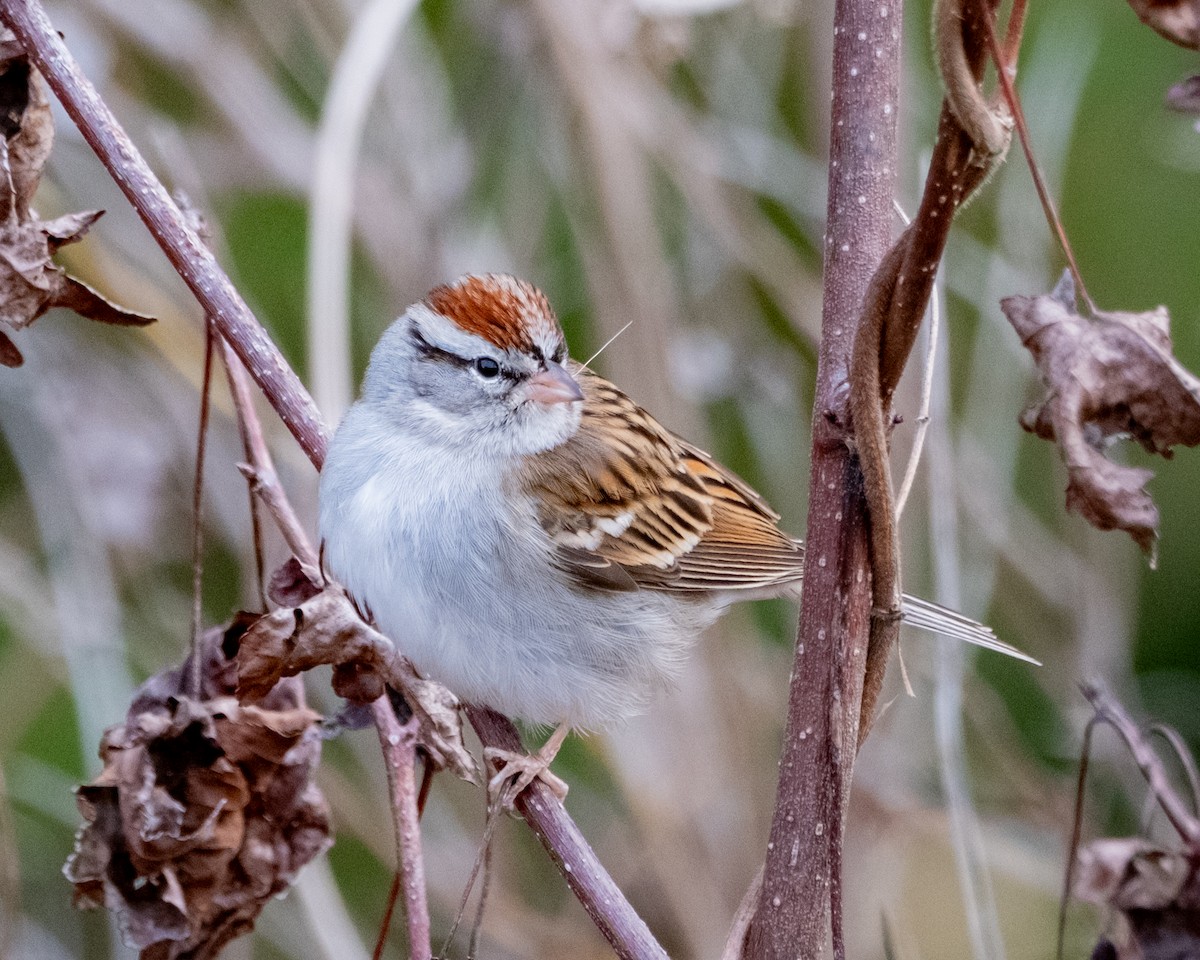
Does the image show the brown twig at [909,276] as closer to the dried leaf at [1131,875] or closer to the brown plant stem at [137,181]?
the dried leaf at [1131,875]

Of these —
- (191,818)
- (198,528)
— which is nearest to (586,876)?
(191,818)

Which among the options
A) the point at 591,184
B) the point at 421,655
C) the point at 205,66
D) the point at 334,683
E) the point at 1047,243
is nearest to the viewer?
the point at 334,683

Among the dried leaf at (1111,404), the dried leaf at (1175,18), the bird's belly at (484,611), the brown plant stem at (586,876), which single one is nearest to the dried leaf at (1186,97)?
the dried leaf at (1175,18)

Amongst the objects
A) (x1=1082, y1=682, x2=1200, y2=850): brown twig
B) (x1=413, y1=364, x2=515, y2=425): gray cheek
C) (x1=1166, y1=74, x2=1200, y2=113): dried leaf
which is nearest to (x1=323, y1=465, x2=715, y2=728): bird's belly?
(x1=413, y1=364, x2=515, y2=425): gray cheek

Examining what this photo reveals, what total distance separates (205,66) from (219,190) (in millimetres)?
287

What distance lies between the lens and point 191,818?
1539 mm

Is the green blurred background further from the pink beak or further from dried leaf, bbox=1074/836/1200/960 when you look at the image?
dried leaf, bbox=1074/836/1200/960

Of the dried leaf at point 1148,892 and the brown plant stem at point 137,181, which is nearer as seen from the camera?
the dried leaf at point 1148,892

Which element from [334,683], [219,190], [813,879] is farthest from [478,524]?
[219,190]

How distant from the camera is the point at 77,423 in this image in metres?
3.20

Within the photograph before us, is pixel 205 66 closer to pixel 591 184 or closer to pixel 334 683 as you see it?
pixel 591 184

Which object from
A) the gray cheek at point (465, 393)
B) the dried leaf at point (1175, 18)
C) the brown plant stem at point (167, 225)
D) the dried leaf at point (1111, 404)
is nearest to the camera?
the dried leaf at point (1175, 18)

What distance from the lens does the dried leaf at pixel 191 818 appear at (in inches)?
60.5

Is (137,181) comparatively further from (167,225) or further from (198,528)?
(198,528)
